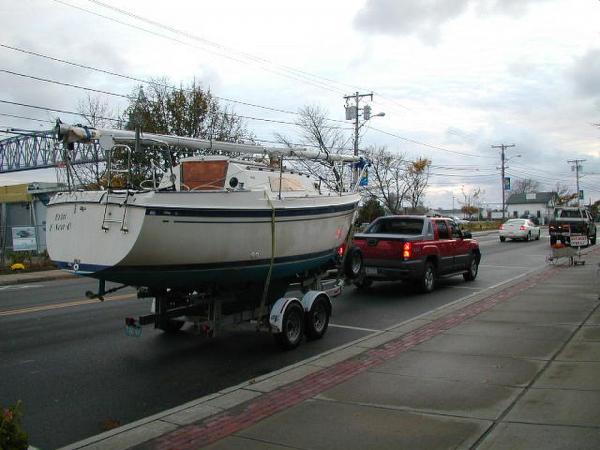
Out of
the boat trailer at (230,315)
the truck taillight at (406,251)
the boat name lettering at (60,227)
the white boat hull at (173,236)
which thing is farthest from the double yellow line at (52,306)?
the truck taillight at (406,251)

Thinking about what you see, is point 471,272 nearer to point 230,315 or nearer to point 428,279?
point 428,279

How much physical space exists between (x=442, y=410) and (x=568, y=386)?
1.51m

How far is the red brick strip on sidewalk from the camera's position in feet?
15.9

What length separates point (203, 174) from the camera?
348 inches

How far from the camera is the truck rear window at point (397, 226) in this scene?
14172 mm

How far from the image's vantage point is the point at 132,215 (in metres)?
6.29

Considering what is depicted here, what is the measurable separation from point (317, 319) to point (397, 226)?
19.2 ft

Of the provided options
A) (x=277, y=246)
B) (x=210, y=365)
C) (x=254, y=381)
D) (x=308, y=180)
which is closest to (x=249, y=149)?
(x=308, y=180)

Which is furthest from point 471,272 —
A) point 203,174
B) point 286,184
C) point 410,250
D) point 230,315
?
point 230,315

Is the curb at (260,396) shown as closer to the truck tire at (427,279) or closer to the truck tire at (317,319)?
the truck tire at (317,319)

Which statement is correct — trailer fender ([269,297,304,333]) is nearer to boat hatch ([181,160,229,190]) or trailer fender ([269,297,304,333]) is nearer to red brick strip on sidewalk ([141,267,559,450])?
red brick strip on sidewalk ([141,267,559,450])

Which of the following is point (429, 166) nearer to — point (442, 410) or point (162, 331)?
point (162, 331)

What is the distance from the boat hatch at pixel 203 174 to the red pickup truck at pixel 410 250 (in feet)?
15.4

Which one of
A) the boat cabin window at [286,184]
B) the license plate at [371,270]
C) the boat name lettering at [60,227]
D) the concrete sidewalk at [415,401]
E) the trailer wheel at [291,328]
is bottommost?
the concrete sidewalk at [415,401]
